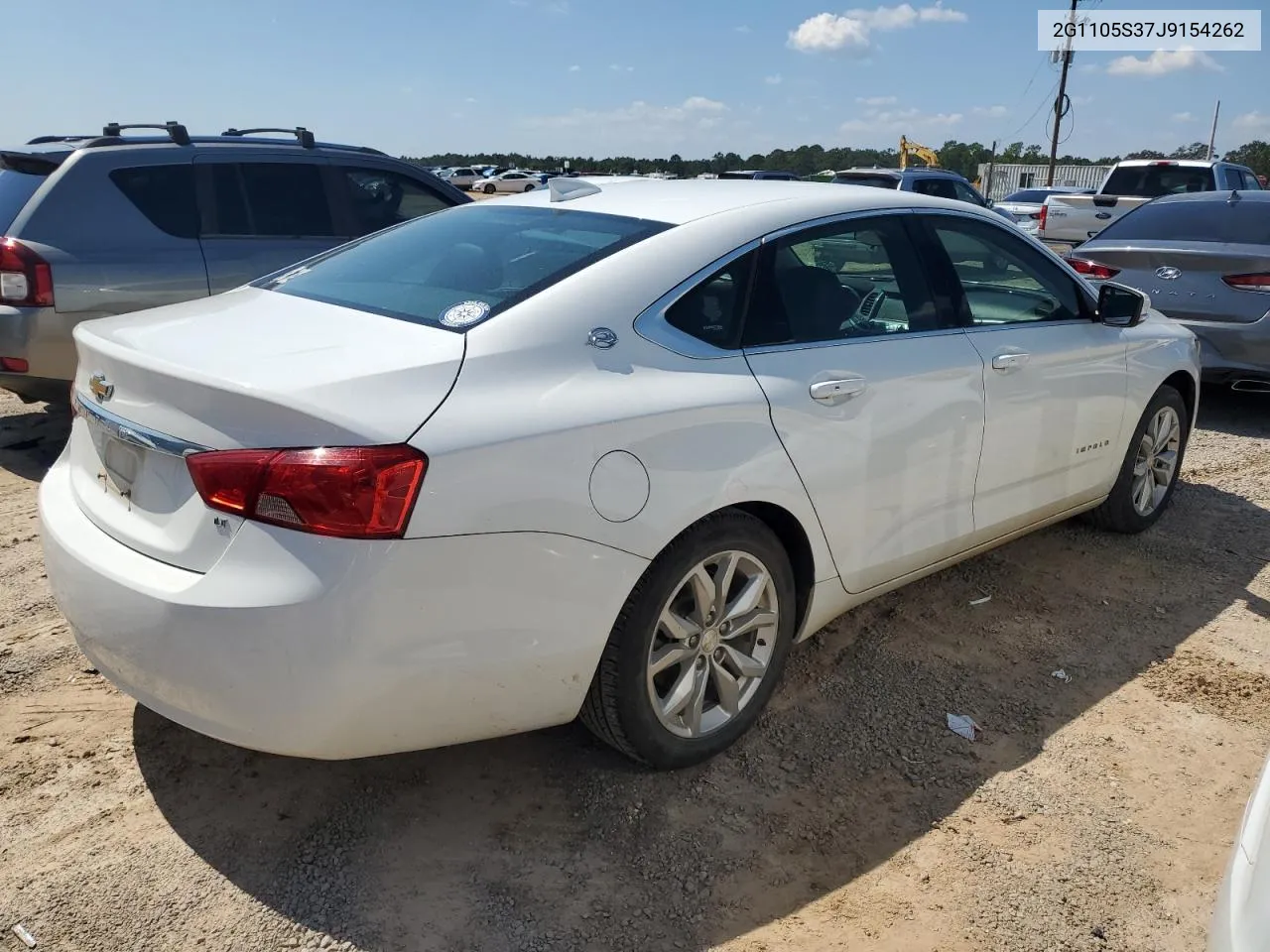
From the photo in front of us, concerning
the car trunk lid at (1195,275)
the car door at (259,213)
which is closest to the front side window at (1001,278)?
the car trunk lid at (1195,275)

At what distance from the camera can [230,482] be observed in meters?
2.20

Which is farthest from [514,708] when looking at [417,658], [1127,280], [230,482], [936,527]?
[1127,280]

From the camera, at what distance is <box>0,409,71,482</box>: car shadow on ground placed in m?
5.43

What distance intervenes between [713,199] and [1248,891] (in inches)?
91.0

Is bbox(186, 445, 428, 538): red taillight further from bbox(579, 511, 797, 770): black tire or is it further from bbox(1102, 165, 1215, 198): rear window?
bbox(1102, 165, 1215, 198): rear window

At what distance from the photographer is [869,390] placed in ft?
10.1

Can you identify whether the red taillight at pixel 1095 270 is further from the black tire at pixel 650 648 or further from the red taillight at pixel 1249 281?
the black tire at pixel 650 648

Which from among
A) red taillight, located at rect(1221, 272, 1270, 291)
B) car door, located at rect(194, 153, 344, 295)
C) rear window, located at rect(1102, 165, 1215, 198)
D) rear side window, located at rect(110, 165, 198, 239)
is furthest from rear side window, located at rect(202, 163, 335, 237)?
rear window, located at rect(1102, 165, 1215, 198)

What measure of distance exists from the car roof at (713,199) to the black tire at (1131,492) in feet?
5.13

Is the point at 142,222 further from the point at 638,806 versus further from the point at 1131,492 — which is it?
the point at 1131,492

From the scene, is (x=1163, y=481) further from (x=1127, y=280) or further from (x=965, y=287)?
(x=1127, y=280)

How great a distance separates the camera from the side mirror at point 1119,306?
419 centimetres

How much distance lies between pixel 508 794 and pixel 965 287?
7.62ft

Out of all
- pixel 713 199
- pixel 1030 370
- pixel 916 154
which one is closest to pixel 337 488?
pixel 713 199
